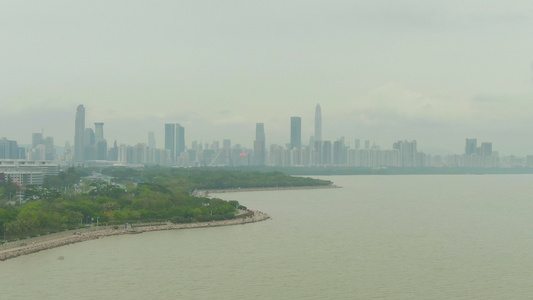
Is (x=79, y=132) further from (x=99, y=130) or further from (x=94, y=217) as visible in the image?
(x=94, y=217)

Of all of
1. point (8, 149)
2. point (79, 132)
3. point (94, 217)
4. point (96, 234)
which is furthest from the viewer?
point (79, 132)

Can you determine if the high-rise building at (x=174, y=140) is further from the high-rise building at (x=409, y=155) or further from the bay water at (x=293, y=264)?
the bay water at (x=293, y=264)

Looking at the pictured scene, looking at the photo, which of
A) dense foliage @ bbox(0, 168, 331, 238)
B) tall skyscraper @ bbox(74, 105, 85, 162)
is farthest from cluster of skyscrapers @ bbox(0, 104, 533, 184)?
dense foliage @ bbox(0, 168, 331, 238)

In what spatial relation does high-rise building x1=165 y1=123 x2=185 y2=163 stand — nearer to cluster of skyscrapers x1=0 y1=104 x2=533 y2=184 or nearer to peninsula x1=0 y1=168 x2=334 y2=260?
cluster of skyscrapers x1=0 y1=104 x2=533 y2=184

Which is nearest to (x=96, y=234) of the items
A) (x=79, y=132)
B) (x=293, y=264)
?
(x=293, y=264)

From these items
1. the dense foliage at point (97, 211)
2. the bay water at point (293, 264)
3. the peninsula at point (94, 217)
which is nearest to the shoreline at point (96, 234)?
the peninsula at point (94, 217)
